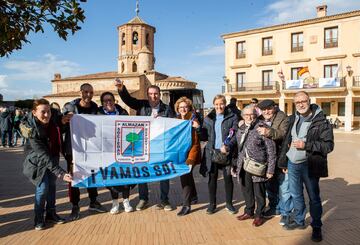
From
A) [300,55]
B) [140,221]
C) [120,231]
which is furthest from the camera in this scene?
[300,55]

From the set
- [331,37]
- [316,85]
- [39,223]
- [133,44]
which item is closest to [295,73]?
[316,85]

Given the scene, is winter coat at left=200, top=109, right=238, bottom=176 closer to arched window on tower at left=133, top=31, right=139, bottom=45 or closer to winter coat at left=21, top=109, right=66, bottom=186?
winter coat at left=21, top=109, right=66, bottom=186

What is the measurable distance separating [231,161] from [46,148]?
2.87m

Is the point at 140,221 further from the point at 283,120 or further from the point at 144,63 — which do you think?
the point at 144,63

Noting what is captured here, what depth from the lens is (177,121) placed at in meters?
5.35

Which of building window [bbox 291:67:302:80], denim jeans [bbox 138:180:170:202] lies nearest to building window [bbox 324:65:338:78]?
building window [bbox 291:67:302:80]

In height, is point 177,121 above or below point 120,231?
above

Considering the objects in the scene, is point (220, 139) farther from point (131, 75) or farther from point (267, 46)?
point (131, 75)

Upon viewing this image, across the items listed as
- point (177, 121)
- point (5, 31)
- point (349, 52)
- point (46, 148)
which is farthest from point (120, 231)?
point (349, 52)

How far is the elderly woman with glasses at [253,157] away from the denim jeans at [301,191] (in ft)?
1.02

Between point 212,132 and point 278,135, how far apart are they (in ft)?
3.78

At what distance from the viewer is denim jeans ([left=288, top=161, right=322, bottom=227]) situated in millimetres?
4125

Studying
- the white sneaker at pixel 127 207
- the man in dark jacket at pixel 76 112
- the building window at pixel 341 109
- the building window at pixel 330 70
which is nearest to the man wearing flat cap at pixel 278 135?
the white sneaker at pixel 127 207

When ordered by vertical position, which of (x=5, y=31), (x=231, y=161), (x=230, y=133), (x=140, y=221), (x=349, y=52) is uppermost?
(x=349, y=52)
